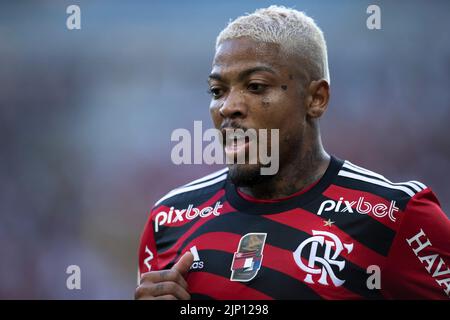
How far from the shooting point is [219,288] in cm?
236

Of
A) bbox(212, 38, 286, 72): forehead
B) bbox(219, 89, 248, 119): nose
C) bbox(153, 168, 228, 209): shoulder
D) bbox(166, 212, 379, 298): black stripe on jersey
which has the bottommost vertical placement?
bbox(166, 212, 379, 298): black stripe on jersey

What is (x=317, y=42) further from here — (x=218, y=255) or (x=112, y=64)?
(x=112, y=64)

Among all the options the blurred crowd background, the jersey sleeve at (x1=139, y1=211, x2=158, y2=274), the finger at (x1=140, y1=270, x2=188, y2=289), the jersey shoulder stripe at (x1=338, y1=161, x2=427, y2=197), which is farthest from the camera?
the blurred crowd background

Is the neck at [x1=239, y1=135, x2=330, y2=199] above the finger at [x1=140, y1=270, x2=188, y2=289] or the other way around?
above

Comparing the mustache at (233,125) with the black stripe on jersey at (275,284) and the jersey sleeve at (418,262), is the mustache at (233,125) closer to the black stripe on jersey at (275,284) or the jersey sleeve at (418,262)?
the black stripe on jersey at (275,284)

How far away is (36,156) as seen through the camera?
592cm

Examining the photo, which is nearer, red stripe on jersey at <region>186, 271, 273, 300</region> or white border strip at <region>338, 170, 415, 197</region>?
red stripe on jersey at <region>186, 271, 273, 300</region>

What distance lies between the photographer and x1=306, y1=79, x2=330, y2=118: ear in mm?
2600

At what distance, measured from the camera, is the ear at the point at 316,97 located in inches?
102

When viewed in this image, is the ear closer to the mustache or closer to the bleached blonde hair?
the bleached blonde hair

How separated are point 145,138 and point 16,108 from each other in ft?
4.08

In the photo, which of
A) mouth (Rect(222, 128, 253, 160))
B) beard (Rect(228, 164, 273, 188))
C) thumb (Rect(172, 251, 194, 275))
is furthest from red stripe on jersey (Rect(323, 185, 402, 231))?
thumb (Rect(172, 251, 194, 275))

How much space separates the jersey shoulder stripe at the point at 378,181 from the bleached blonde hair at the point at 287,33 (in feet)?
1.29

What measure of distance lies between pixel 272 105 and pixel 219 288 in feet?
2.33
